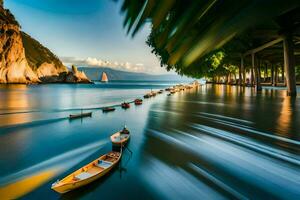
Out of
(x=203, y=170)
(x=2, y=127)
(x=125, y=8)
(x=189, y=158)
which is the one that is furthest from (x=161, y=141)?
(x=2, y=127)

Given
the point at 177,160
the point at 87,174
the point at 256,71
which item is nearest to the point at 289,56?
the point at 256,71

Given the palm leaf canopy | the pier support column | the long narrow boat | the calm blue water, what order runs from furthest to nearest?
the pier support column
the calm blue water
the long narrow boat
the palm leaf canopy

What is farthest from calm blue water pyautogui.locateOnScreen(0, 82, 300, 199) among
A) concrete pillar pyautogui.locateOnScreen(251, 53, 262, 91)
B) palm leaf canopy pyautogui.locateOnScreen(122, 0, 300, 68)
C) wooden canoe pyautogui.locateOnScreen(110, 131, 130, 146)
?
concrete pillar pyautogui.locateOnScreen(251, 53, 262, 91)

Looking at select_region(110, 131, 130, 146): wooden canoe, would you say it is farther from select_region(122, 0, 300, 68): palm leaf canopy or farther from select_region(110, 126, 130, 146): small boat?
select_region(122, 0, 300, 68): palm leaf canopy

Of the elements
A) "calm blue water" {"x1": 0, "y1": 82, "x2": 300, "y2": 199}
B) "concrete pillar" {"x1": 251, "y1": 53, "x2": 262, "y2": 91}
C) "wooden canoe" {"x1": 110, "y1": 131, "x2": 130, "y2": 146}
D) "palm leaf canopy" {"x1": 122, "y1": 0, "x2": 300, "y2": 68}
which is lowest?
"calm blue water" {"x1": 0, "y1": 82, "x2": 300, "y2": 199}

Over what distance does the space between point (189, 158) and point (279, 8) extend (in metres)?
13.4

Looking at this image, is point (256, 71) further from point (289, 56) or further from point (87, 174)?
point (87, 174)

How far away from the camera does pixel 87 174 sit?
1073 centimetres

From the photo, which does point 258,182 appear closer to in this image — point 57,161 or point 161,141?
point 161,141

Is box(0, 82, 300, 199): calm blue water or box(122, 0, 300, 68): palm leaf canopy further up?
box(122, 0, 300, 68): palm leaf canopy

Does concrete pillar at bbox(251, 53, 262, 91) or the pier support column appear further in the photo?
concrete pillar at bbox(251, 53, 262, 91)

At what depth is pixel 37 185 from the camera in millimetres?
10922

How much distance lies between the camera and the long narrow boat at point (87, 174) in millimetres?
9383

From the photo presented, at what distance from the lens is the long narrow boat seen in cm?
938
